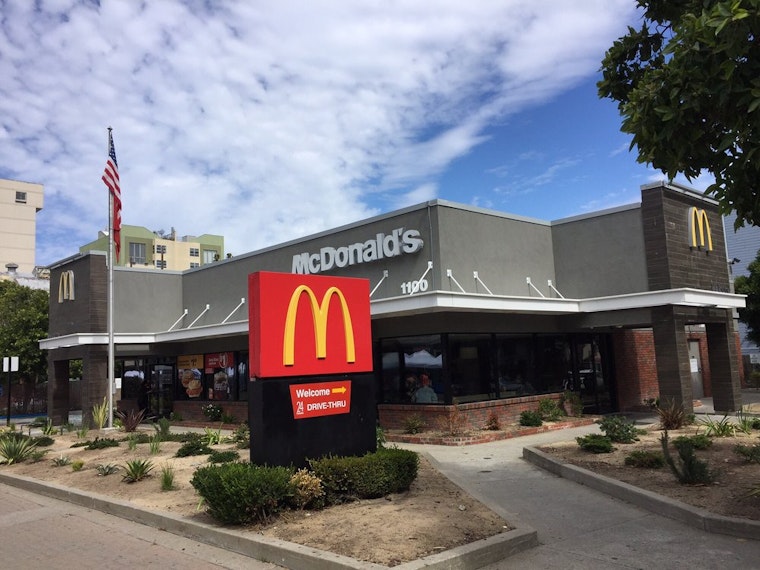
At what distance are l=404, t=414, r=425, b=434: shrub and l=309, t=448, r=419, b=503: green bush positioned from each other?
727 centimetres

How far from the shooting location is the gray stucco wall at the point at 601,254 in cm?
1808

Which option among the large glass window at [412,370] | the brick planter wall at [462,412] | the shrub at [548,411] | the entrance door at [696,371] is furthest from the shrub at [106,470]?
the entrance door at [696,371]

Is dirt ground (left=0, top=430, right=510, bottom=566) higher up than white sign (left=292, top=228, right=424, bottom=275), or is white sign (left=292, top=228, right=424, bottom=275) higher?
white sign (left=292, top=228, right=424, bottom=275)

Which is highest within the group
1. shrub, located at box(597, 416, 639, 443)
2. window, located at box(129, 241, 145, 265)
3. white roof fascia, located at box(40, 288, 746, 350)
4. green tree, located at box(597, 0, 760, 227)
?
window, located at box(129, 241, 145, 265)

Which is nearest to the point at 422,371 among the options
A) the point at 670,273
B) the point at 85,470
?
the point at 670,273

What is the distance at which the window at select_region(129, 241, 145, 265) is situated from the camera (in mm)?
95250

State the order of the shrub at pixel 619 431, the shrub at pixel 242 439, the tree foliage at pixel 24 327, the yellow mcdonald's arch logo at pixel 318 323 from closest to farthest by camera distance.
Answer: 1. the yellow mcdonald's arch logo at pixel 318 323
2. the shrub at pixel 619 431
3. the shrub at pixel 242 439
4. the tree foliage at pixel 24 327

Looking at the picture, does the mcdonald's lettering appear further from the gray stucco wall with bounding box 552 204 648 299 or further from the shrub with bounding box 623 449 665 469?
the gray stucco wall with bounding box 552 204 648 299

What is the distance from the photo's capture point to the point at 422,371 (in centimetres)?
1720

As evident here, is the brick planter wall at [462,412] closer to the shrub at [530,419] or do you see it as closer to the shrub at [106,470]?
the shrub at [530,419]

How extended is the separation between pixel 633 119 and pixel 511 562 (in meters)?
4.89

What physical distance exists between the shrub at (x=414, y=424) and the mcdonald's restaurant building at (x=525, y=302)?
25 cm

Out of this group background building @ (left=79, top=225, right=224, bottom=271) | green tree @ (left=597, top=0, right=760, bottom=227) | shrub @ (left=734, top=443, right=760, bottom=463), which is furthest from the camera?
background building @ (left=79, top=225, right=224, bottom=271)

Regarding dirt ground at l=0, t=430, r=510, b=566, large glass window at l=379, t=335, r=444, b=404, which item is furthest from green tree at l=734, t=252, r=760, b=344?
dirt ground at l=0, t=430, r=510, b=566
